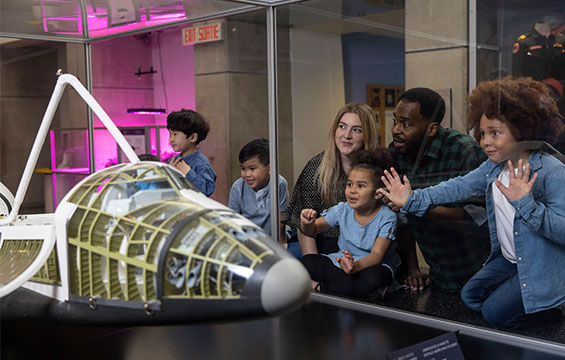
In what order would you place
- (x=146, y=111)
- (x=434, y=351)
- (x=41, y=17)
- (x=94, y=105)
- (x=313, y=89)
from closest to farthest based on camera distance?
(x=94, y=105) < (x=434, y=351) < (x=313, y=89) < (x=41, y=17) < (x=146, y=111)

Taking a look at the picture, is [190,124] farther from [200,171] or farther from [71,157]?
[71,157]

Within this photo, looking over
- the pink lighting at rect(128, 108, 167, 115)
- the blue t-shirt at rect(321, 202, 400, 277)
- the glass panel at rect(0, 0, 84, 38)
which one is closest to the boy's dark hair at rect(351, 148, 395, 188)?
the blue t-shirt at rect(321, 202, 400, 277)

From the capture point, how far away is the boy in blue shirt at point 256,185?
14.2 feet

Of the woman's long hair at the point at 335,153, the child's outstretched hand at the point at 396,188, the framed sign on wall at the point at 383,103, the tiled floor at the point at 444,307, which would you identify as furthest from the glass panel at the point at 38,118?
the tiled floor at the point at 444,307

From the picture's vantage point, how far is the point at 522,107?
2.99m

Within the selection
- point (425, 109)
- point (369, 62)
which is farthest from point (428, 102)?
point (369, 62)

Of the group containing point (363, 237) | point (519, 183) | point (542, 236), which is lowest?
point (363, 237)

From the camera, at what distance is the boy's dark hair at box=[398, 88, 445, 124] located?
11.0 ft

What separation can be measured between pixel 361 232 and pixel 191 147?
4.84ft

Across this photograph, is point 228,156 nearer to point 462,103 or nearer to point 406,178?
point 406,178

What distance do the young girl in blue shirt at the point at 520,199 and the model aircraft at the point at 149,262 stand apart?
68.5 inches

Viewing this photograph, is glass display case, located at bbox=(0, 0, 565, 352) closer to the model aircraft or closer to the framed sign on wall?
the framed sign on wall

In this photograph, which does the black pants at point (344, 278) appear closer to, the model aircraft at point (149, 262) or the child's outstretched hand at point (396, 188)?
the child's outstretched hand at point (396, 188)

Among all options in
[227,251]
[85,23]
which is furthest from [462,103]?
[85,23]
